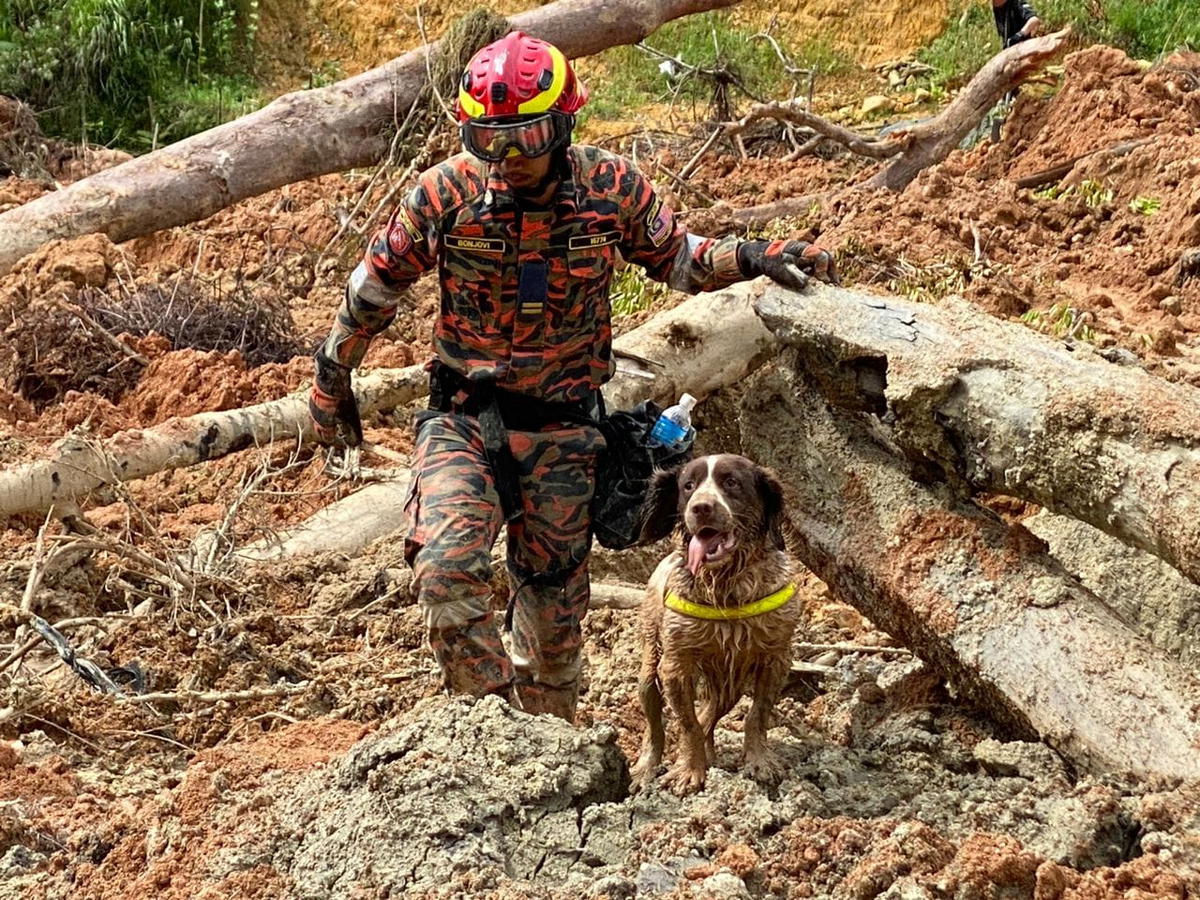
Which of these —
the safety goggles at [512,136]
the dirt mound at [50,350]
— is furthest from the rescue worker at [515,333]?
the dirt mound at [50,350]

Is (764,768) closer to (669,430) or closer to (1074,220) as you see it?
(669,430)

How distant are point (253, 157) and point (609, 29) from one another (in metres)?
2.96

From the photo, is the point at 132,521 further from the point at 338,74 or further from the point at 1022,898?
the point at 338,74

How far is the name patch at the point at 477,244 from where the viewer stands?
5.60 m

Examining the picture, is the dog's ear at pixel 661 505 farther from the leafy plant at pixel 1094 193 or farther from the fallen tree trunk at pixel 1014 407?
the leafy plant at pixel 1094 193

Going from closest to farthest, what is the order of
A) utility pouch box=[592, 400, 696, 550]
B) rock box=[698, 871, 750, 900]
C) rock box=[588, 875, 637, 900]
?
1. rock box=[698, 871, 750, 900]
2. rock box=[588, 875, 637, 900]
3. utility pouch box=[592, 400, 696, 550]

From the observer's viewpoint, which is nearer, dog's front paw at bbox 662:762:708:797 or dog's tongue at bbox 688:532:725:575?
dog's front paw at bbox 662:762:708:797

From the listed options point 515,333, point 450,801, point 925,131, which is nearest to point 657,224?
point 515,333

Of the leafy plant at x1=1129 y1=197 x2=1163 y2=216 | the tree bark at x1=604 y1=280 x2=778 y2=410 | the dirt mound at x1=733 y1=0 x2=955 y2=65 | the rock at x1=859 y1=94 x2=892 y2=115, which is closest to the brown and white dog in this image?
the tree bark at x1=604 y1=280 x2=778 y2=410

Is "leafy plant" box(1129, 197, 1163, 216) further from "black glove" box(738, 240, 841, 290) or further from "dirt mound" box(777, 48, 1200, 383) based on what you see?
"black glove" box(738, 240, 841, 290)

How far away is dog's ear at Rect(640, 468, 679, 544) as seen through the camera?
17.8ft

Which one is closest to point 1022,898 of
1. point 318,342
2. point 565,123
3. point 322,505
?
point 565,123

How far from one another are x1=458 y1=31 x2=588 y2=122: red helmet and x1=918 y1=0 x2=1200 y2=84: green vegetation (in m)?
10.0

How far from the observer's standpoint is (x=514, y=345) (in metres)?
5.75
